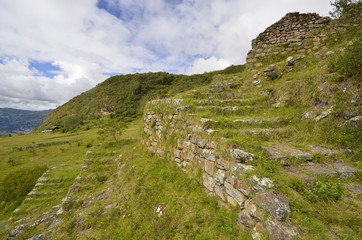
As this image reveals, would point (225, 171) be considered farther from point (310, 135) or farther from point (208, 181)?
point (310, 135)

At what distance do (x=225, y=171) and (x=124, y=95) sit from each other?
100.0 meters

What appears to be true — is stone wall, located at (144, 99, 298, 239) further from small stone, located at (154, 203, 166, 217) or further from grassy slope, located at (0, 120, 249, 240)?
small stone, located at (154, 203, 166, 217)

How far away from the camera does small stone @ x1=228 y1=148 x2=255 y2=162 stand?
150 inches

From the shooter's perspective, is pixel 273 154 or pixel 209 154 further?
pixel 209 154

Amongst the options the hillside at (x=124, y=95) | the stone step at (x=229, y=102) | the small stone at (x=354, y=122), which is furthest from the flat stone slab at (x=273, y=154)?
the hillside at (x=124, y=95)

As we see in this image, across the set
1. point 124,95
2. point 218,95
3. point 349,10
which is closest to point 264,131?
point 218,95

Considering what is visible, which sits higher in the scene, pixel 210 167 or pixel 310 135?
pixel 310 135

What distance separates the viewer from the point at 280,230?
2516 millimetres

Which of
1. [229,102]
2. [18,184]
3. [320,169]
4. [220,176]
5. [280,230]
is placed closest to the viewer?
[280,230]

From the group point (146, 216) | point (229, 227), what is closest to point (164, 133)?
point (146, 216)

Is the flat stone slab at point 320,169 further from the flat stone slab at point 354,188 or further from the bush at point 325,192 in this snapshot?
the bush at point 325,192

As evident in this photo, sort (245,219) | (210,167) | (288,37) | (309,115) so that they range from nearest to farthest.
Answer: (245,219)
(210,167)
(309,115)
(288,37)

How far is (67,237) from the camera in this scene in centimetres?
551

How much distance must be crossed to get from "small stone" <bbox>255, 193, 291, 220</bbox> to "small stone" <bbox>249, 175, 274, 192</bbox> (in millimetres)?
122
